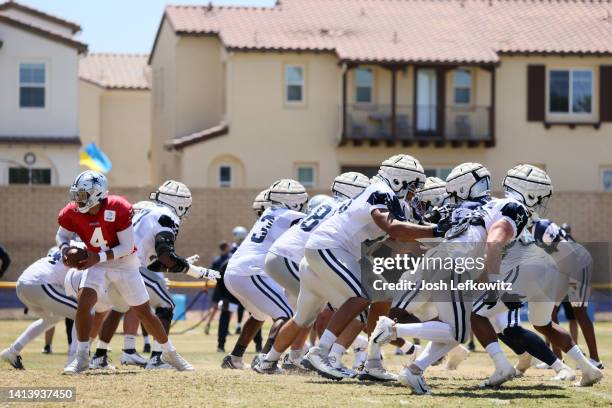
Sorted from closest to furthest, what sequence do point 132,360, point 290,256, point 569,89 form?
point 290,256 < point 132,360 < point 569,89

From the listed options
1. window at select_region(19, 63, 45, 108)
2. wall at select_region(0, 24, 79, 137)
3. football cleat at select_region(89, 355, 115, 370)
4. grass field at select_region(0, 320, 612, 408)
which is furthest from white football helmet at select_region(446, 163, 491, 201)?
window at select_region(19, 63, 45, 108)

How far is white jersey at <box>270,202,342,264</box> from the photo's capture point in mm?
13695

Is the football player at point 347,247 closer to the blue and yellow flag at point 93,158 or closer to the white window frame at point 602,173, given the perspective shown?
the white window frame at point 602,173

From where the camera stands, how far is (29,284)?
15312 mm

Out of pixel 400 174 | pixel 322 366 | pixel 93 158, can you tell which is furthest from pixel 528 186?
pixel 93 158

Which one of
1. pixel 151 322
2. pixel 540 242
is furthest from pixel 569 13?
pixel 151 322

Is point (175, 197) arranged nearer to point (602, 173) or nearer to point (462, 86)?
point (462, 86)

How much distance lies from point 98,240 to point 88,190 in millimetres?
529

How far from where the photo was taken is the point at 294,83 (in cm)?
4025

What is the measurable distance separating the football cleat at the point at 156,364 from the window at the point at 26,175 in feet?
84.5

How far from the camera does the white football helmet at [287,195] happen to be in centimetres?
1497

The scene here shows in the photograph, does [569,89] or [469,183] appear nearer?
[469,183]

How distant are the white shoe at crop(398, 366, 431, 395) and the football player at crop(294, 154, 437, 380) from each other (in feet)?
2.78

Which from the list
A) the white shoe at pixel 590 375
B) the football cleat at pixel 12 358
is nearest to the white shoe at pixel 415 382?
the white shoe at pixel 590 375
